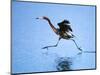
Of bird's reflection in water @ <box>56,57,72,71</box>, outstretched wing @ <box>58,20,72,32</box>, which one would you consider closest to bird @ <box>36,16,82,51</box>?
outstretched wing @ <box>58,20,72,32</box>

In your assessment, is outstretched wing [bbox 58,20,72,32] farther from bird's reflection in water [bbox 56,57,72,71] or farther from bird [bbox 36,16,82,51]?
bird's reflection in water [bbox 56,57,72,71]

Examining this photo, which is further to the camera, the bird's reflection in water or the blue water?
the bird's reflection in water

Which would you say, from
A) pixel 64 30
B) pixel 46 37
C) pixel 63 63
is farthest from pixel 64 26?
pixel 63 63

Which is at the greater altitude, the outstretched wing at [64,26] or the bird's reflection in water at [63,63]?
the outstretched wing at [64,26]

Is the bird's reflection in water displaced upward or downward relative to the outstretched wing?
downward

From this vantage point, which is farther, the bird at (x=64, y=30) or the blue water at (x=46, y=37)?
the bird at (x=64, y=30)

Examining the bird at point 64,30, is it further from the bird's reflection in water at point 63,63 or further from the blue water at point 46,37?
the bird's reflection in water at point 63,63

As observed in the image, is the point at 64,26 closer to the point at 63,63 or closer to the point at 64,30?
the point at 64,30

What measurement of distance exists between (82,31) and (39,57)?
0.57 m

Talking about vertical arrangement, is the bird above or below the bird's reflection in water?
above

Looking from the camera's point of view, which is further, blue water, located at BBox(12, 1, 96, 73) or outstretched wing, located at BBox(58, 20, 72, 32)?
outstretched wing, located at BBox(58, 20, 72, 32)

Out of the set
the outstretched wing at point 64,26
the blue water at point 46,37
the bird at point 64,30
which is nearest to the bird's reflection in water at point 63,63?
the blue water at point 46,37

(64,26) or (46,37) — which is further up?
(64,26)

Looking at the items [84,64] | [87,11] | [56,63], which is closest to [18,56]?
[56,63]
